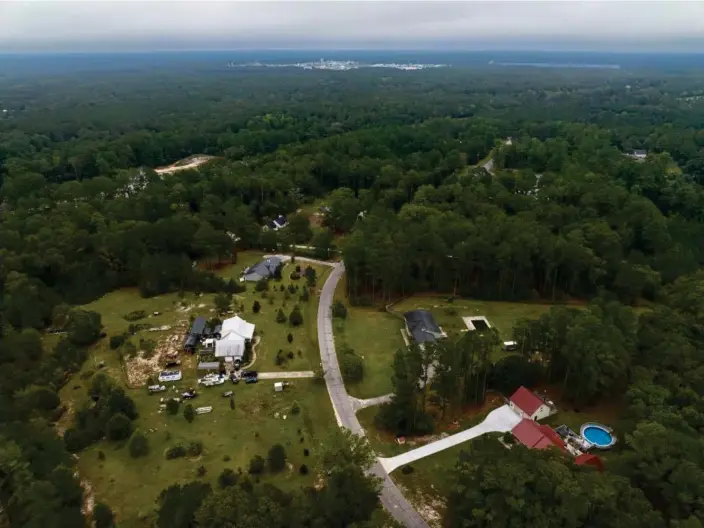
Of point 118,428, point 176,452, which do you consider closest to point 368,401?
point 176,452

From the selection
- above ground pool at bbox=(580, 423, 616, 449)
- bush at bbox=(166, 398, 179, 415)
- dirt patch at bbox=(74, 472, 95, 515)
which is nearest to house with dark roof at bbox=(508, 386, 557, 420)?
above ground pool at bbox=(580, 423, 616, 449)

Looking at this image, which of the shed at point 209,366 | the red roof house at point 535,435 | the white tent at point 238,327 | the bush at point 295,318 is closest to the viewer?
the red roof house at point 535,435

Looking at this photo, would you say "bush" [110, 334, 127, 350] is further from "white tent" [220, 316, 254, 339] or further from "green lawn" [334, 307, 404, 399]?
"green lawn" [334, 307, 404, 399]

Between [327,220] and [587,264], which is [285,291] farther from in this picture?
Answer: [587,264]

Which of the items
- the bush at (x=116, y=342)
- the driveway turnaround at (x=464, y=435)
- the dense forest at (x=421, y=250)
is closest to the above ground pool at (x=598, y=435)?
the dense forest at (x=421, y=250)

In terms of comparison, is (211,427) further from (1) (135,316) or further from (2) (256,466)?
(1) (135,316)

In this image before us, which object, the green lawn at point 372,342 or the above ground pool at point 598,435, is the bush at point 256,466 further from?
the above ground pool at point 598,435
